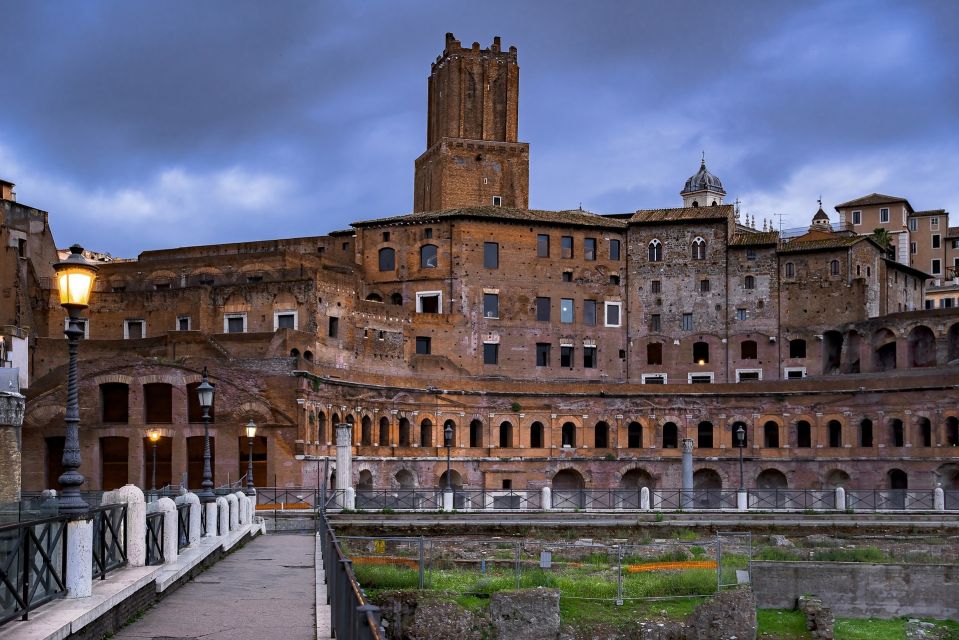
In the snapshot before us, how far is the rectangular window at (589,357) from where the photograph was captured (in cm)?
6644

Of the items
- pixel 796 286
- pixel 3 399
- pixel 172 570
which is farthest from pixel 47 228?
pixel 172 570

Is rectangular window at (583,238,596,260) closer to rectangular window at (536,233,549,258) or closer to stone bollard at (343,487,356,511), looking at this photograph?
rectangular window at (536,233,549,258)

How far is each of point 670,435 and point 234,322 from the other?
24034 millimetres

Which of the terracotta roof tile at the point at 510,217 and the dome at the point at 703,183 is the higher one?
the dome at the point at 703,183

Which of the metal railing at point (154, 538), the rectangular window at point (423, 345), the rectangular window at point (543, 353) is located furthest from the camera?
the rectangular window at point (543, 353)

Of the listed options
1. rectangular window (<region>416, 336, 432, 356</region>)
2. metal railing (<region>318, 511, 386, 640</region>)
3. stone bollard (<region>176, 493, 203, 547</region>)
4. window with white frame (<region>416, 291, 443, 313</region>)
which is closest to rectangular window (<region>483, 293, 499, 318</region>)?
window with white frame (<region>416, 291, 443, 313</region>)

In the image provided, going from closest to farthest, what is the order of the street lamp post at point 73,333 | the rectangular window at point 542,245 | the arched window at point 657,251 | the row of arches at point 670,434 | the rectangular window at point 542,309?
the street lamp post at point 73,333
the row of arches at point 670,434
the rectangular window at point 542,309
the rectangular window at point 542,245
the arched window at point 657,251

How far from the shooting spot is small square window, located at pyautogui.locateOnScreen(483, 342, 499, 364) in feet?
210

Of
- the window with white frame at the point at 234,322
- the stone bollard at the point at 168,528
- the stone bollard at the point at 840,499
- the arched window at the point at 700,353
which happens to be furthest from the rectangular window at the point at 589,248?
the stone bollard at the point at 168,528

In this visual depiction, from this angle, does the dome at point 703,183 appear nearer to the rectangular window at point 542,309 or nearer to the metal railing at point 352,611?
the rectangular window at point 542,309

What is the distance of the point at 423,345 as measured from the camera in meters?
62.5

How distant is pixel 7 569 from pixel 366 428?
147 feet

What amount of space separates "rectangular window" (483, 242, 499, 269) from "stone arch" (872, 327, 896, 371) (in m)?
21.1

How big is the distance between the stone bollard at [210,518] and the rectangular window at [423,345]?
4023cm
